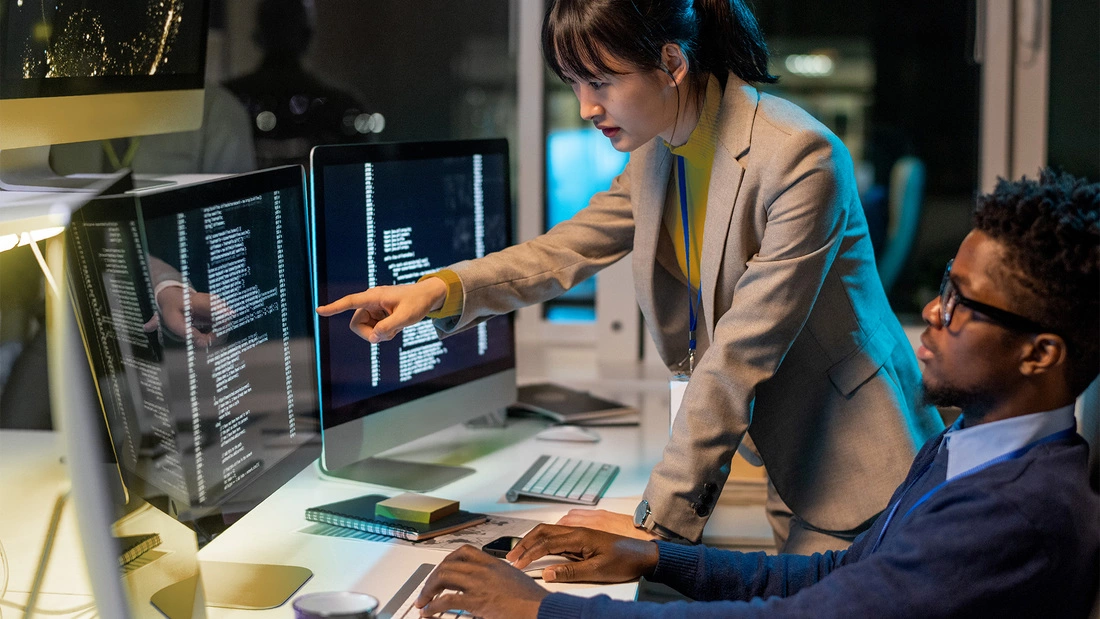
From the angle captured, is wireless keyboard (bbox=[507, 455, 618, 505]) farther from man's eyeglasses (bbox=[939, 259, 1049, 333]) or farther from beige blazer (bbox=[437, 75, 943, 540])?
man's eyeglasses (bbox=[939, 259, 1049, 333])

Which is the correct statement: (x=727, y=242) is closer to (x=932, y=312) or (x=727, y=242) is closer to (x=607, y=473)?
(x=932, y=312)

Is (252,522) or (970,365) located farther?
(252,522)

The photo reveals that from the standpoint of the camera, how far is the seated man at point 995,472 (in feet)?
3.14

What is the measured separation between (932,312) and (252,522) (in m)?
0.98

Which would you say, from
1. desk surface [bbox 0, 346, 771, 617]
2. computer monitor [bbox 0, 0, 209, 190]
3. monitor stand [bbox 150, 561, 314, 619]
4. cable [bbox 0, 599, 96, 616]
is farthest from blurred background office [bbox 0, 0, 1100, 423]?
cable [bbox 0, 599, 96, 616]

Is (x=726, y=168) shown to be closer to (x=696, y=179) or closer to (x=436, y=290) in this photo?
(x=696, y=179)

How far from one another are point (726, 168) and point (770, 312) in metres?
0.21

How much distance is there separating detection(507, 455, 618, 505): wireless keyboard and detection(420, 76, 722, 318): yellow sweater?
31 cm

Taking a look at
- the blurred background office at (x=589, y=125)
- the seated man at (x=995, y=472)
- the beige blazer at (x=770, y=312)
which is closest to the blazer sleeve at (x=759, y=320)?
the beige blazer at (x=770, y=312)

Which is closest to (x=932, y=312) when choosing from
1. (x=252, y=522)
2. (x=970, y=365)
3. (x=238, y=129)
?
(x=970, y=365)

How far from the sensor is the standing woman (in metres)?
1.34

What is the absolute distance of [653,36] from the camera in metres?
1.34

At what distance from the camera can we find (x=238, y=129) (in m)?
2.27

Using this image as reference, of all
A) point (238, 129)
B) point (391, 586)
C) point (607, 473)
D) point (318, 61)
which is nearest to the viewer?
point (391, 586)
